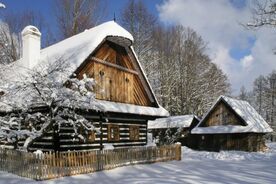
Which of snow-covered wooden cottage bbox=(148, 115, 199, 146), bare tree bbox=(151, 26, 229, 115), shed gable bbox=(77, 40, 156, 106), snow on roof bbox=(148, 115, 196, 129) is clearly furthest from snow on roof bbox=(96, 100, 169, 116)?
bare tree bbox=(151, 26, 229, 115)

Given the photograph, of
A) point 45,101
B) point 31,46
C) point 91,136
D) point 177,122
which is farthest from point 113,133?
point 177,122

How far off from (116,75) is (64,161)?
27.7 feet

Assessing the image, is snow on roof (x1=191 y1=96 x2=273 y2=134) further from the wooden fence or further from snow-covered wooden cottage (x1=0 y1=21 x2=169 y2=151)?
the wooden fence

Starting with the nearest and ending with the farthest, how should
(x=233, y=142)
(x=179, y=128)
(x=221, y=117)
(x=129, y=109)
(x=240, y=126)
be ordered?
(x=129, y=109)
(x=240, y=126)
(x=233, y=142)
(x=221, y=117)
(x=179, y=128)

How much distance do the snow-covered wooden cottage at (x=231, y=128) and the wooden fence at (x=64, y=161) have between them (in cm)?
1577

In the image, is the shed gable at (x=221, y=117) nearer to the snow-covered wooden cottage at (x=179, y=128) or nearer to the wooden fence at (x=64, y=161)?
the snow-covered wooden cottage at (x=179, y=128)

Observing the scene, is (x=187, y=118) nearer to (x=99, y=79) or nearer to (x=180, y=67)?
(x=180, y=67)

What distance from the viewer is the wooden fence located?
1389 centimetres

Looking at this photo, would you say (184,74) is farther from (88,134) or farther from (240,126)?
(88,134)

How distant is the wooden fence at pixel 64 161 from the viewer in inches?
547

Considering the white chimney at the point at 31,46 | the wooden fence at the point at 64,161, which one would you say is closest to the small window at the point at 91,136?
the wooden fence at the point at 64,161

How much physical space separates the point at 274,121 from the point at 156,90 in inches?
1110

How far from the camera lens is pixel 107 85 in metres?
21.1

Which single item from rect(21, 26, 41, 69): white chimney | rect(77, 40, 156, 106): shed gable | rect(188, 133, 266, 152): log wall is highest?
rect(21, 26, 41, 69): white chimney
